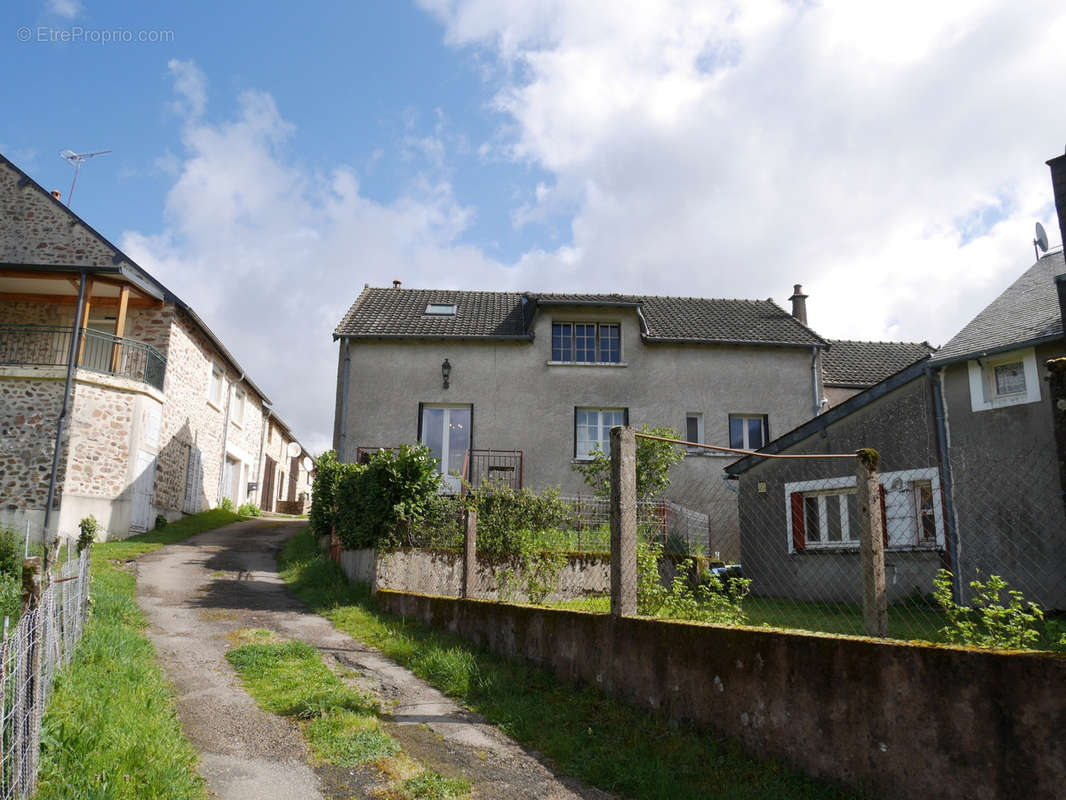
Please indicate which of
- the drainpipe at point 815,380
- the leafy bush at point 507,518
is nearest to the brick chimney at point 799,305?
the drainpipe at point 815,380

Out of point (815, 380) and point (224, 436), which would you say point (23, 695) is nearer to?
point (815, 380)

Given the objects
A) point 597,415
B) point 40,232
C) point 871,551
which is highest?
point 40,232

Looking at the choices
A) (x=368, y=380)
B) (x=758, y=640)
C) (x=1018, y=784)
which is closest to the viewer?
(x=1018, y=784)

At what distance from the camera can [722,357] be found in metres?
19.4

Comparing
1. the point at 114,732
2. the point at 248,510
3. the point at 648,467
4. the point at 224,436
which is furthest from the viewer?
the point at 248,510

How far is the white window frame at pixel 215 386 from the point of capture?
23297 mm

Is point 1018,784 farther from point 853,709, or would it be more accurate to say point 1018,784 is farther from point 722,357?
point 722,357

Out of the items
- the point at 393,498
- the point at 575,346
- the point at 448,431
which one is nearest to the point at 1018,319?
the point at 393,498

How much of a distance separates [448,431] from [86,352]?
872 centimetres

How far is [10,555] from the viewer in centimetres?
1049

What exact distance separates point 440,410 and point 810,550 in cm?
938

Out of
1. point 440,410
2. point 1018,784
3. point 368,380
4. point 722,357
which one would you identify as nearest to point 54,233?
point 368,380

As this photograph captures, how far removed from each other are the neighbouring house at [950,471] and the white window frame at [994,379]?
16 mm

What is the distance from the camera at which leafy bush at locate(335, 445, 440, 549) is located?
35.3 ft
